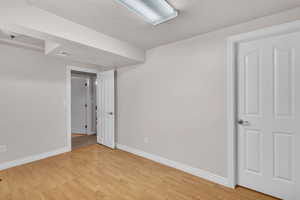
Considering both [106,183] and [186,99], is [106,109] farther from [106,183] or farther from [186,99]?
[186,99]

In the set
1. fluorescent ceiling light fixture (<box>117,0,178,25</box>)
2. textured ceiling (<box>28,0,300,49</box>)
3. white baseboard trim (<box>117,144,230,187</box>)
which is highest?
textured ceiling (<box>28,0,300,49</box>)

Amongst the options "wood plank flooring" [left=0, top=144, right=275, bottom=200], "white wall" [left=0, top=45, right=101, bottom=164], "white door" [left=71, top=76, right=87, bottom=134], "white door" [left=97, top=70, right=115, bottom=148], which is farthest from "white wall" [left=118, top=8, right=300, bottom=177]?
"white door" [left=71, top=76, right=87, bottom=134]

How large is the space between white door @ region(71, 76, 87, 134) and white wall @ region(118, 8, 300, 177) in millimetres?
2976

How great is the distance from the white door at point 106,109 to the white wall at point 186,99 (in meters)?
0.57

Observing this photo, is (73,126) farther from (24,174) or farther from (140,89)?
(140,89)

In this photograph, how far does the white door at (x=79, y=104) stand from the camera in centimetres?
545

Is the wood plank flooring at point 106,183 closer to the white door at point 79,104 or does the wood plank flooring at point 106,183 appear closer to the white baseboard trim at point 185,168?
the white baseboard trim at point 185,168

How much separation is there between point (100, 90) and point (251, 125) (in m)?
3.59

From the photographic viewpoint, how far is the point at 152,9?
1566 millimetres

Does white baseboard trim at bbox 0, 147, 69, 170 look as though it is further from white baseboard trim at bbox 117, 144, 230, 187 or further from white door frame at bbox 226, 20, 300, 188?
white door frame at bbox 226, 20, 300, 188

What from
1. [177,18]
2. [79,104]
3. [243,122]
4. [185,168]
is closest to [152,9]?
[177,18]

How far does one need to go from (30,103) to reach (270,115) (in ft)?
13.9

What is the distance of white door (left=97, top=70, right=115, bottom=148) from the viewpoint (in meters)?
3.63

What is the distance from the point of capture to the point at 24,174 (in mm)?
2377
